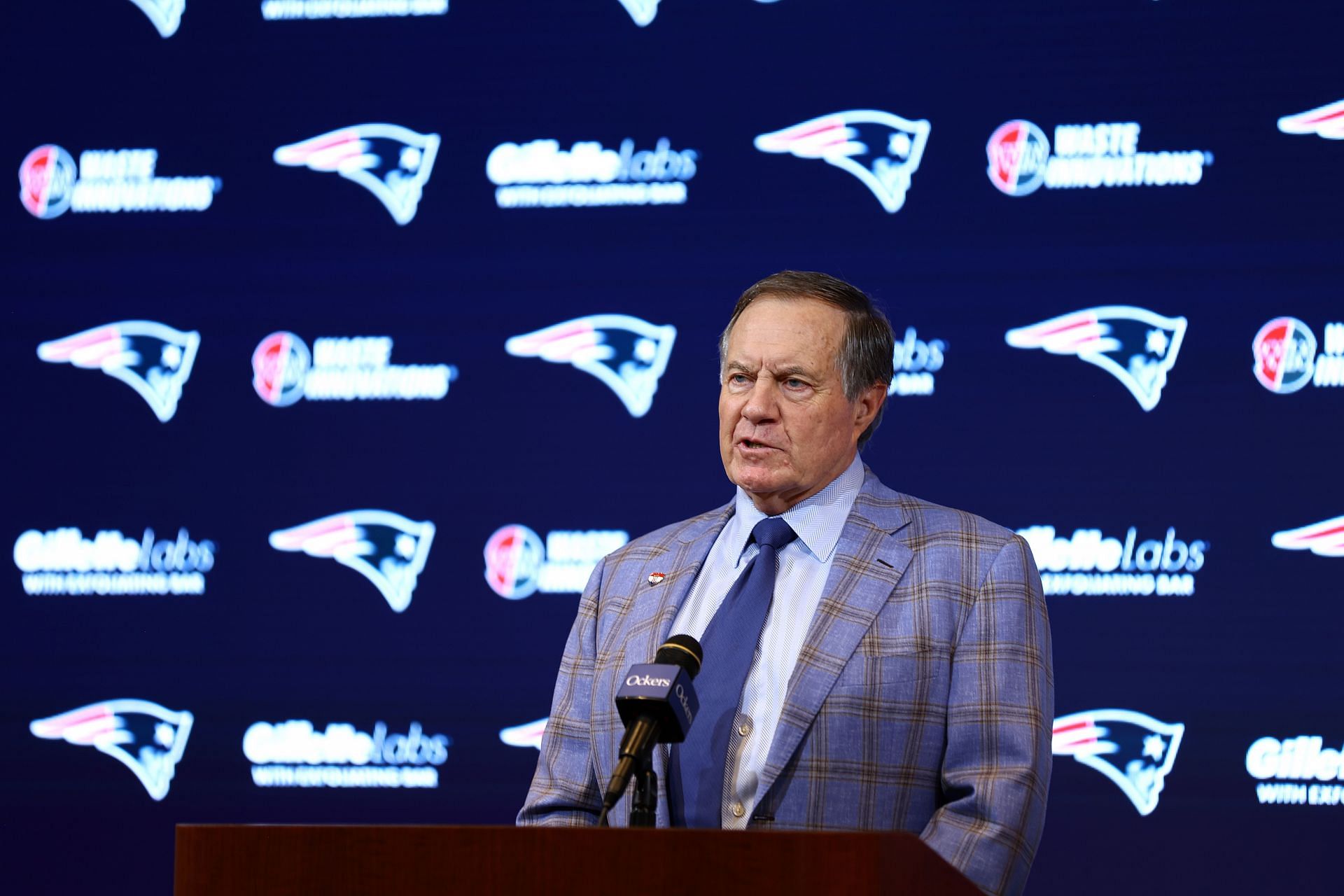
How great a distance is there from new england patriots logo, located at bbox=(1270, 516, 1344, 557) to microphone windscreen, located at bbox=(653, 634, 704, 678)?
209 centimetres

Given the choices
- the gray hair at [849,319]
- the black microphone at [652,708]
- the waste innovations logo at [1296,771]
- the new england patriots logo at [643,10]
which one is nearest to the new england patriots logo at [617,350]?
the new england patriots logo at [643,10]

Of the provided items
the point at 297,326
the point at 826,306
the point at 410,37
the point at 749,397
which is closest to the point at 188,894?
the point at 749,397

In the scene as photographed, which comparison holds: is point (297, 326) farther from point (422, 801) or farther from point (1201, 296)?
point (1201, 296)

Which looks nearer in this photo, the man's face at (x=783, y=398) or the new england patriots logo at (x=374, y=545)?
the man's face at (x=783, y=398)

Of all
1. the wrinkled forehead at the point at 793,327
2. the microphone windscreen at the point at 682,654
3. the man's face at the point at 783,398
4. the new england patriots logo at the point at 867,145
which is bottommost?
the microphone windscreen at the point at 682,654

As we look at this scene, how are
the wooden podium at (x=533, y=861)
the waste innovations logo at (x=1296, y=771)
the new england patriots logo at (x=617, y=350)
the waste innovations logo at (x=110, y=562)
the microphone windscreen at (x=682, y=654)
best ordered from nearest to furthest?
the wooden podium at (x=533, y=861)
the microphone windscreen at (x=682, y=654)
the waste innovations logo at (x=1296, y=771)
the new england patriots logo at (x=617, y=350)
the waste innovations logo at (x=110, y=562)

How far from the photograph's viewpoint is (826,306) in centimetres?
266

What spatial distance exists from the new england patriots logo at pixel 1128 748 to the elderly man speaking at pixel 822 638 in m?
1.15

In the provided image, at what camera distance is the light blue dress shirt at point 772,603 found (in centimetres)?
237

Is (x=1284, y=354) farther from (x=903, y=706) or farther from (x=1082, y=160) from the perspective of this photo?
(x=903, y=706)

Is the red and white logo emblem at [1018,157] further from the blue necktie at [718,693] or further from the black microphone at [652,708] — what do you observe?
the black microphone at [652,708]

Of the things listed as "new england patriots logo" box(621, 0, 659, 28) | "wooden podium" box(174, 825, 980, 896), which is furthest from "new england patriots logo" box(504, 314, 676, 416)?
"wooden podium" box(174, 825, 980, 896)

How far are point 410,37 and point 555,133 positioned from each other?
54 centimetres

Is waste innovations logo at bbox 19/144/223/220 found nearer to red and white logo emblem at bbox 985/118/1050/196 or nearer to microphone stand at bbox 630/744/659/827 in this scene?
red and white logo emblem at bbox 985/118/1050/196
